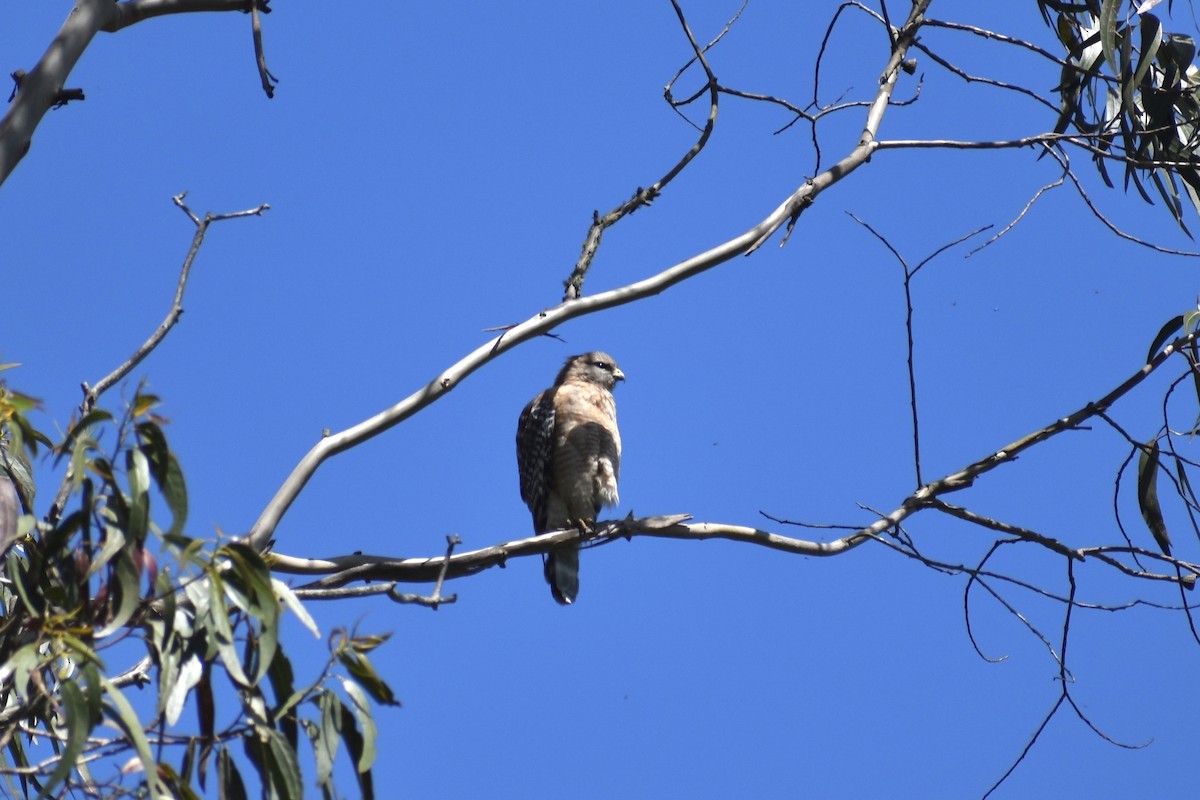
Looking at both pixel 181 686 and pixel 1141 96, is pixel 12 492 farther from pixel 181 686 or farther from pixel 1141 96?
pixel 1141 96

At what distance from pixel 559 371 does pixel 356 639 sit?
357cm

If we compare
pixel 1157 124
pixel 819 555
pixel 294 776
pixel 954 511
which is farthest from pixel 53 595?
pixel 1157 124

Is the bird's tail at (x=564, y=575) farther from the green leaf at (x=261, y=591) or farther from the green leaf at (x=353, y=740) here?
the green leaf at (x=261, y=591)

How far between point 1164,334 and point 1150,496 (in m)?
0.47

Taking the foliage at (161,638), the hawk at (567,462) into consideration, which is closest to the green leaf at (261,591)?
the foliage at (161,638)

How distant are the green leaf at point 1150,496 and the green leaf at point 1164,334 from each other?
24cm

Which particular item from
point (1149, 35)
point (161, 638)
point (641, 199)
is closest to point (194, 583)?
point (161, 638)

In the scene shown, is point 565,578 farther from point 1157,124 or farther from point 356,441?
point 1157,124

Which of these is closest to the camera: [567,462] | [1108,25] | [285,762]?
[285,762]

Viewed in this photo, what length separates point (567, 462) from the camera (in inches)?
209

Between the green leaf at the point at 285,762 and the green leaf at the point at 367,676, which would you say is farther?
the green leaf at the point at 367,676

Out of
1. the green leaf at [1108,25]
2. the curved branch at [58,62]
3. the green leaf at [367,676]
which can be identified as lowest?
the green leaf at [367,676]

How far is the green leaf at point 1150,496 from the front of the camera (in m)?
3.59

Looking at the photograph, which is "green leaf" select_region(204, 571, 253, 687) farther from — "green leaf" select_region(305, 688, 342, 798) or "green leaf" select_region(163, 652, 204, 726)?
"green leaf" select_region(305, 688, 342, 798)
